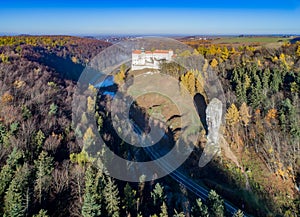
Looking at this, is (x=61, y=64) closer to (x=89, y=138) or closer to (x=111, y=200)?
(x=89, y=138)

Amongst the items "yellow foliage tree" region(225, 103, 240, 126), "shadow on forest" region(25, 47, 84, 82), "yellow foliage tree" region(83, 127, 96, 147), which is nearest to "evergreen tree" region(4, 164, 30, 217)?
"yellow foliage tree" region(83, 127, 96, 147)

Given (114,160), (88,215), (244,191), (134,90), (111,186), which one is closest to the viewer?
(88,215)

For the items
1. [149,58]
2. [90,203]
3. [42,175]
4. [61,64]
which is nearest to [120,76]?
[149,58]

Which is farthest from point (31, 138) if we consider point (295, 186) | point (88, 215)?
point (295, 186)

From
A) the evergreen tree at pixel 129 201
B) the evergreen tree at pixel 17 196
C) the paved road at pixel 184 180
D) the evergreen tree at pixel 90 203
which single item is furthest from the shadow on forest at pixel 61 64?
the evergreen tree at pixel 90 203

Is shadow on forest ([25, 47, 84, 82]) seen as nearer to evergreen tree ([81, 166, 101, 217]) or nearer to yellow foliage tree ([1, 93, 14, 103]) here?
yellow foliage tree ([1, 93, 14, 103])

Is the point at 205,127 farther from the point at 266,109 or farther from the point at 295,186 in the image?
the point at 295,186
